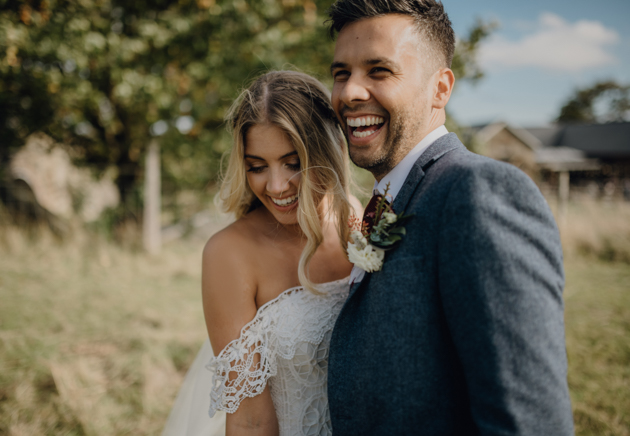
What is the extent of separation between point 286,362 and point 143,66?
704 cm

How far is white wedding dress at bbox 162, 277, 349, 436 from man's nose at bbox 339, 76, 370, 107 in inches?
40.6

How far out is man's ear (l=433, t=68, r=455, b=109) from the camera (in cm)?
165

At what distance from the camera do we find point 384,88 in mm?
1554

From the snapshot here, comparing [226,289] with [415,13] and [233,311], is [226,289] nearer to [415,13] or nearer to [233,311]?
[233,311]

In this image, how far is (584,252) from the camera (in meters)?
8.88

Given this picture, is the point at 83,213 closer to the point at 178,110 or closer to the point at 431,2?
the point at 178,110

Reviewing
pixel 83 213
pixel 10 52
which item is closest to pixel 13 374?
pixel 10 52

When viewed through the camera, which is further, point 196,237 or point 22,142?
point 196,237

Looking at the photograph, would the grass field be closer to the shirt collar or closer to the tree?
the shirt collar

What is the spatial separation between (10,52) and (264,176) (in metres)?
6.05

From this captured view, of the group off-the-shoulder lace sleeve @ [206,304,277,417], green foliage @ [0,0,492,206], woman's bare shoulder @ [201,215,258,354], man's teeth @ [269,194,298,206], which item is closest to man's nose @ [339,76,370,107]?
man's teeth @ [269,194,298,206]

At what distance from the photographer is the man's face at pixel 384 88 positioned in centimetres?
154

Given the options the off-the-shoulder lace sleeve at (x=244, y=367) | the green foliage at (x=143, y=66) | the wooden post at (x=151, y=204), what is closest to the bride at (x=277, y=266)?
the off-the-shoulder lace sleeve at (x=244, y=367)

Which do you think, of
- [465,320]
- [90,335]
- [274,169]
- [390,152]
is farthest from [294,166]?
[90,335]
